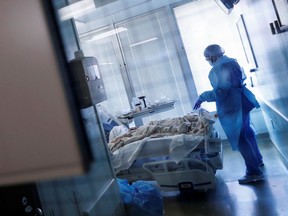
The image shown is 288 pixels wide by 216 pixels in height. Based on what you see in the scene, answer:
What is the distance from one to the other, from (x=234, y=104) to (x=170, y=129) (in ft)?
2.12

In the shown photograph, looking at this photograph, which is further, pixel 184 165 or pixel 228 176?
pixel 228 176

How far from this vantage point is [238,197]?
7.52 ft

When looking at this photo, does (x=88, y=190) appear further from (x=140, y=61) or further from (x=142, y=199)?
(x=140, y=61)

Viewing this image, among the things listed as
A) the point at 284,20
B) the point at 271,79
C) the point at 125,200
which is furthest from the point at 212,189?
the point at 284,20

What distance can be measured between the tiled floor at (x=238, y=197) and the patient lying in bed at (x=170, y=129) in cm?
59

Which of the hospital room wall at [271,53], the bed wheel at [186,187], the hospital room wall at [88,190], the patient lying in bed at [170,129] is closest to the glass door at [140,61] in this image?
the patient lying in bed at [170,129]

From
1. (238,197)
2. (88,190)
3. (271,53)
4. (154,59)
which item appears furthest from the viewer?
(154,59)

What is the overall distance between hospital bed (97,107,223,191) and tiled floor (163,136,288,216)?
13cm

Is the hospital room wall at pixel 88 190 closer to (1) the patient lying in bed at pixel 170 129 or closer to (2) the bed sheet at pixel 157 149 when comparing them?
(2) the bed sheet at pixel 157 149

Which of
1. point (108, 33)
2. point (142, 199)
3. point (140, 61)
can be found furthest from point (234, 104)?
point (108, 33)

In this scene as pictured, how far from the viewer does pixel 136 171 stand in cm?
261

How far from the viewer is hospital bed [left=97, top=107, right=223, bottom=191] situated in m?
2.34

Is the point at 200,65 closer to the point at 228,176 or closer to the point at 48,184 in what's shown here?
the point at 228,176

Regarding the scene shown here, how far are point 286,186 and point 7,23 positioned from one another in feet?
7.82
